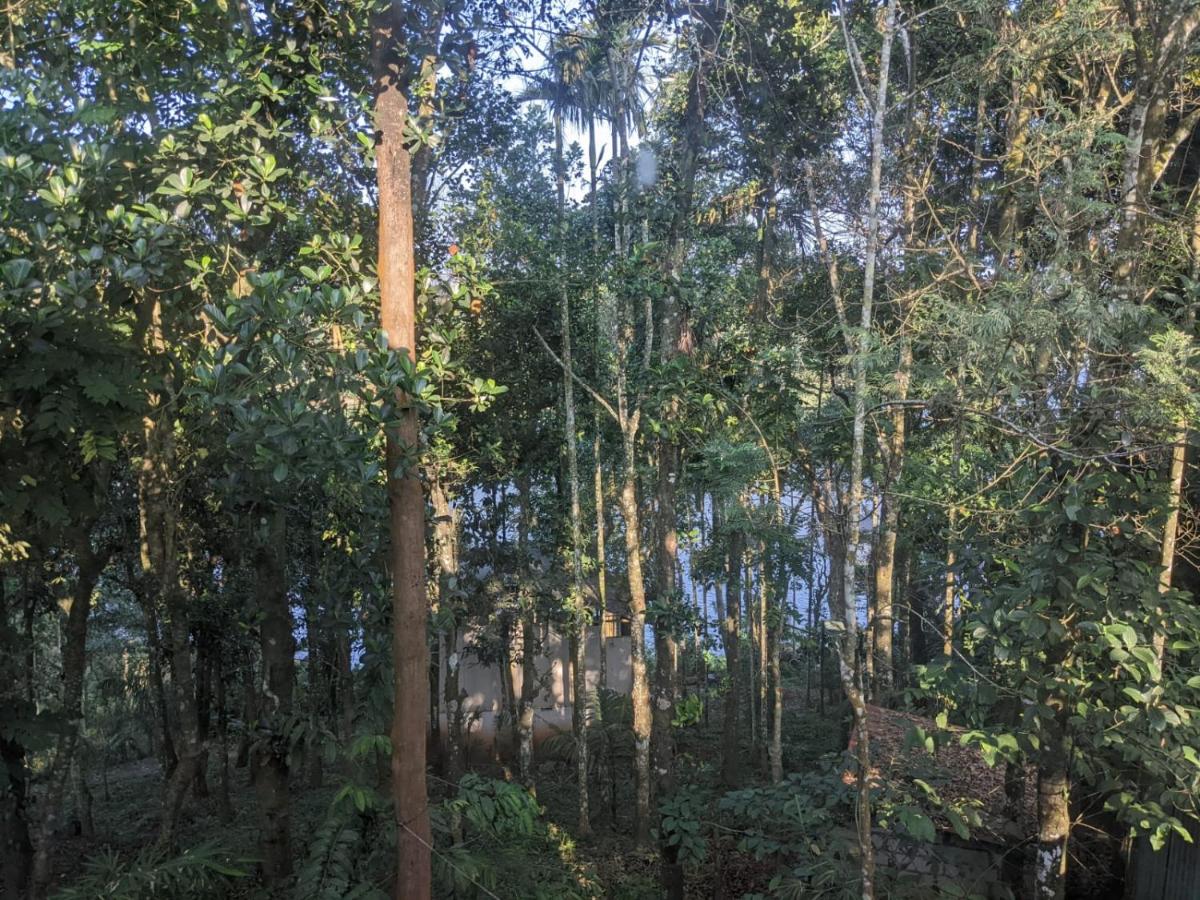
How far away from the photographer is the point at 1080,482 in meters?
4.94

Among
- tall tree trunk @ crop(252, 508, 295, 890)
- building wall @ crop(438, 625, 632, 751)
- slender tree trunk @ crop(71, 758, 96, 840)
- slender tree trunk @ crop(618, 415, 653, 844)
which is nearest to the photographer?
tall tree trunk @ crop(252, 508, 295, 890)

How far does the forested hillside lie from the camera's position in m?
4.48

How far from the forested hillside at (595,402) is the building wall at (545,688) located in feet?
9.72

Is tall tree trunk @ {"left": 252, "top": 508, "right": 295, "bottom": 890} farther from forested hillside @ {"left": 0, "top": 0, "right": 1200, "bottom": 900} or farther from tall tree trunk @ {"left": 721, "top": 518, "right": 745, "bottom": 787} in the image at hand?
tall tree trunk @ {"left": 721, "top": 518, "right": 745, "bottom": 787}

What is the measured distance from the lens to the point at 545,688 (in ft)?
49.1

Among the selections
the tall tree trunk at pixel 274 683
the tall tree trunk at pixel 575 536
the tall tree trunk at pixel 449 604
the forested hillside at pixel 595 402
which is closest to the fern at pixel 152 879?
the forested hillside at pixel 595 402

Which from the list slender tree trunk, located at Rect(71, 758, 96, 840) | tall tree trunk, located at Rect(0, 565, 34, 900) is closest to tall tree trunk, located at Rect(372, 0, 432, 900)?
tall tree trunk, located at Rect(0, 565, 34, 900)

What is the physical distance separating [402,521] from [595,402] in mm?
6077

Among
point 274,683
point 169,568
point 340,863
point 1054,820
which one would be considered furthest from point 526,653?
→ point 1054,820

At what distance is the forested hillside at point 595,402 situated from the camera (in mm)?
4480

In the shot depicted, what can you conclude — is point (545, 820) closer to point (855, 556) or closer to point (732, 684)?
point (732, 684)

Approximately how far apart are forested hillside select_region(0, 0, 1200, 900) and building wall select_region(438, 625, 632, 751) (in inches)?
117

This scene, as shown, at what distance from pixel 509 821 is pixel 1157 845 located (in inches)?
147

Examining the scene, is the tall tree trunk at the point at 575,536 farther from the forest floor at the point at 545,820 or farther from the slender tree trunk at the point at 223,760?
the slender tree trunk at the point at 223,760
